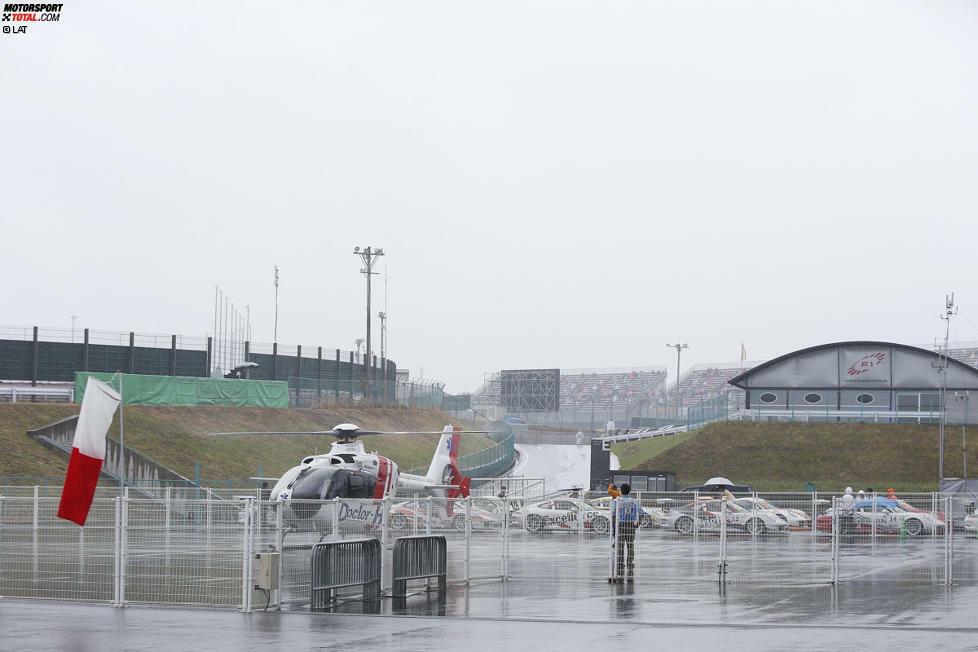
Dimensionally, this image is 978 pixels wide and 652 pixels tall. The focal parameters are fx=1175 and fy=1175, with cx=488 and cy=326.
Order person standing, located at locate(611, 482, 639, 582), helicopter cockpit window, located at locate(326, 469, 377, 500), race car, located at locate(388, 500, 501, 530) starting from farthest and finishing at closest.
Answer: helicopter cockpit window, located at locate(326, 469, 377, 500)
person standing, located at locate(611, 482, 639, 582)
race car, located at locate(388, 500, 501, 530)

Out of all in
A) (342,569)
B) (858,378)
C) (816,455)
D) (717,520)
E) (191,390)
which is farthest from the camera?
(858,378)

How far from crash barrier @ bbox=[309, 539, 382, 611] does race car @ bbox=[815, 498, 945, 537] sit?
1099cm

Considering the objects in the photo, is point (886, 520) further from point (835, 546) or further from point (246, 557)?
point (246, 557)

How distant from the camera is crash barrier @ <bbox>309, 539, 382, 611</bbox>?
16.3 meters

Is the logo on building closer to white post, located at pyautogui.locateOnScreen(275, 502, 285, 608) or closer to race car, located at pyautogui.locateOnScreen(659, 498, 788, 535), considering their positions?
race car, located at pyautogui.locateOnScreen(659, 498, 788, 535)

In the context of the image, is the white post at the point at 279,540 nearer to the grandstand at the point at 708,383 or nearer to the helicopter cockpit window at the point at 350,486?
the helicopter cockpit window at the point at 350,486

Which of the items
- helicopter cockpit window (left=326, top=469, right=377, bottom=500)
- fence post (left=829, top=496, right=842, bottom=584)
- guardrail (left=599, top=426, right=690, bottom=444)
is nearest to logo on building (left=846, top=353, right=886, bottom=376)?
guardrail (left=599, top=426, right=690, bottom=444)

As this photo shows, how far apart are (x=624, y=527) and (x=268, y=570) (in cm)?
689

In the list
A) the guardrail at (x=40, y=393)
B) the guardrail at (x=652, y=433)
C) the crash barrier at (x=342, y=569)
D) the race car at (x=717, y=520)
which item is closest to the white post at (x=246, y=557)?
the crash barrier at (x=342, y=569)

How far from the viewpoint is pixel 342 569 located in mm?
16875

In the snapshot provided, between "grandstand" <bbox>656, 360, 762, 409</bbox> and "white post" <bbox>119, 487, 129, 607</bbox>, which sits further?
"grandstand" <bbox>656, 360, 762, 409</bbox>

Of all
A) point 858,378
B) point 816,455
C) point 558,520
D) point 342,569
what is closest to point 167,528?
point 342,569

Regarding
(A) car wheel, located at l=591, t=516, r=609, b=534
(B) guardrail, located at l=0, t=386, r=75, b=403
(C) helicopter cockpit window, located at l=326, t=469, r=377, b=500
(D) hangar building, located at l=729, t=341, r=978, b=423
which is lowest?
(A) car wheel, located at l=591, t=516, r=609, b=534

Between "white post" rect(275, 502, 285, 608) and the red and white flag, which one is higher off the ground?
the red and white flag
